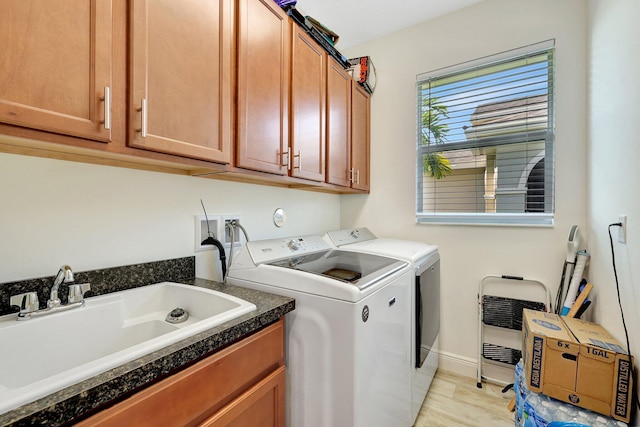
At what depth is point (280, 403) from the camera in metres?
1.06

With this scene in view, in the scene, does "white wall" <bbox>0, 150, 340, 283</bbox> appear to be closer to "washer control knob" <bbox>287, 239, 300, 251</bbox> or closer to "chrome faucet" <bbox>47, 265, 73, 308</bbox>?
"chrome faucet" <bbox>47, 265, 73, 308</bbox>

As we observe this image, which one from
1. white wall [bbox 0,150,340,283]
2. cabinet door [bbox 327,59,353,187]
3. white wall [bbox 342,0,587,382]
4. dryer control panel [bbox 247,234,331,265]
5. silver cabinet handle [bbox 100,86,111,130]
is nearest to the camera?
silver cabinet handle [bbox 100,86,111,130]

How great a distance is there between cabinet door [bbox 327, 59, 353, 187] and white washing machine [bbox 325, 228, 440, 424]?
0.44 metres

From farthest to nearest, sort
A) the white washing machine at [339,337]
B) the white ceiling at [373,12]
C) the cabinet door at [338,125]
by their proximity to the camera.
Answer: the white ceiling at [373,12]
the cabinet door at [338,125]
the white washing machine at [339,337]

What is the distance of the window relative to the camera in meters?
1.83

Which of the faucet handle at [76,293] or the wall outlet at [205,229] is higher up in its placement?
the wall outlet at [205,229]

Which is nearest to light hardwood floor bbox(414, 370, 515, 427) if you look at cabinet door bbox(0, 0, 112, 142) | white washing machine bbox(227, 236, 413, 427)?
white washing machine bbox(227, 236, 413, 427)

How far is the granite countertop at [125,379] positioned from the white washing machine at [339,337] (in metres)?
0.22

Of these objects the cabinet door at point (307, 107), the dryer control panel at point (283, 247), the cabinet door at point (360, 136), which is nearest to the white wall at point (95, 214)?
the dryer control panel at point (283, 247)

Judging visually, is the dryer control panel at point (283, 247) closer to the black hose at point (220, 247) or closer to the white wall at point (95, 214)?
the black hose at point (220, 247)

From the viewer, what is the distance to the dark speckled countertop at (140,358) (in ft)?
1.59

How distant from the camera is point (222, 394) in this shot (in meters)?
0.82

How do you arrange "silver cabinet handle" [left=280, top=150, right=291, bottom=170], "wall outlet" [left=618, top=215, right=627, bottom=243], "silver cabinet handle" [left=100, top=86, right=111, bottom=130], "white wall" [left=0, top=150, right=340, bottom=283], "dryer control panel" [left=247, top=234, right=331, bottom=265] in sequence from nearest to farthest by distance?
"silver cabinet handle" [left=100, top=86, right=111, bottom=130], "white wall" [left=0, top=150, right=340, bottom=283], "wall outlet" [left=618, top=215, right=627, bottom=243], "dryer control panel" [left=247, top=234, right=331, bottom=265], "silver cabinet handle" [left=280, top=150, right=291, bottom=170]

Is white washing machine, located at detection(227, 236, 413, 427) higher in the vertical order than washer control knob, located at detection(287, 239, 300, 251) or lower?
lower
